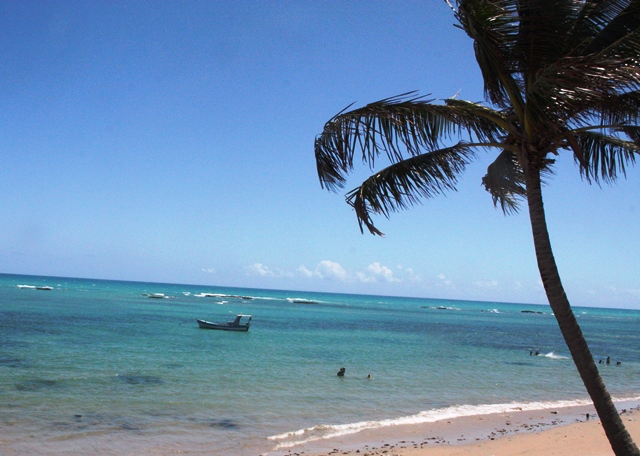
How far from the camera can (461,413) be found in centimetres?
1489

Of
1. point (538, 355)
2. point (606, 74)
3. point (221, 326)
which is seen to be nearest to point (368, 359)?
point (538, 355)

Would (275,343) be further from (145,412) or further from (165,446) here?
(165,446)

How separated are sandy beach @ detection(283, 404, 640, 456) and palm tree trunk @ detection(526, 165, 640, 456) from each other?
588cm

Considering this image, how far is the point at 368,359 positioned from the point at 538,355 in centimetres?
1140

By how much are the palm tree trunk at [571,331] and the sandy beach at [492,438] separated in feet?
19.3

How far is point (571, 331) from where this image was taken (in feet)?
15.9

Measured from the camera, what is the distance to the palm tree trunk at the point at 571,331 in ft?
15.6

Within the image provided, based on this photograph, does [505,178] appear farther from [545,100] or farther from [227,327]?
[227,327]

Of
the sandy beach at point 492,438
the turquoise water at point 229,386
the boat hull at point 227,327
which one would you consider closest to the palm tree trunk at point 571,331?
the sandy beach at point 492,438

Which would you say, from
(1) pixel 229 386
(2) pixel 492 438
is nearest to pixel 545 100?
(2) pixel 492 438

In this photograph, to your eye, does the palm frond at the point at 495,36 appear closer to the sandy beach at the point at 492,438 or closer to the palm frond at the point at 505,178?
the palm frond at the point at 505,178

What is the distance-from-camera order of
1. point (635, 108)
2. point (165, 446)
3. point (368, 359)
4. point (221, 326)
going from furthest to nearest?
point (221, 326), point (368, 359), point (165, 446), point (635, 108)

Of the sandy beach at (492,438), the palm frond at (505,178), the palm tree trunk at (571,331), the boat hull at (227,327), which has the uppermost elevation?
the palm frond at (505,178)

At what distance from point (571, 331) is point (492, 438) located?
797 cm
